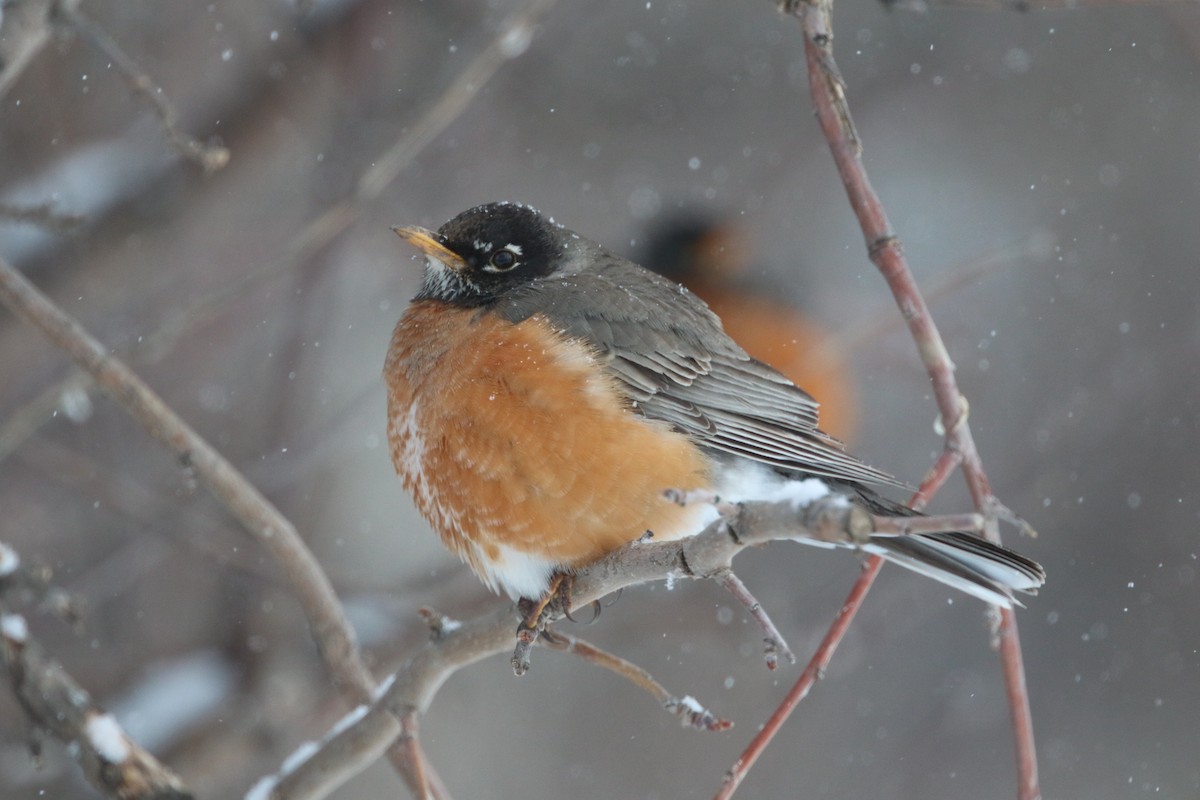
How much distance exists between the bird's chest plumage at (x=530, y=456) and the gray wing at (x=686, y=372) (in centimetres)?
9

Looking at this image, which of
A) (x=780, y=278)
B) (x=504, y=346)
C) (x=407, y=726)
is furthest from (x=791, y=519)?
(x=780, y=278)

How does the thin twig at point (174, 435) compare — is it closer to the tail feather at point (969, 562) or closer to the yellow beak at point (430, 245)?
the yellow beak at point (430, 245)

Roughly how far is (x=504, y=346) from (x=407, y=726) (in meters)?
1.09

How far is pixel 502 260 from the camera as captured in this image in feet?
12.7

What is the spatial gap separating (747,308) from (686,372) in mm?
2437

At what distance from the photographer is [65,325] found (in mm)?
3453

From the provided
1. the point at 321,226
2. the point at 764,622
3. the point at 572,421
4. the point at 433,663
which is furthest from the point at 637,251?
the point at 764,622

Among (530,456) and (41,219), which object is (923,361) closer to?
(530,456)

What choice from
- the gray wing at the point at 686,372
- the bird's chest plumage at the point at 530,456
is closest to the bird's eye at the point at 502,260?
the gray wing at the point at 686,372

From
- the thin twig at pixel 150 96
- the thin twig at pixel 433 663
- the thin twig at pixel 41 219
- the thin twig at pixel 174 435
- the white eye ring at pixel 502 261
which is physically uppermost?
the white eye ring at pixel 502 261

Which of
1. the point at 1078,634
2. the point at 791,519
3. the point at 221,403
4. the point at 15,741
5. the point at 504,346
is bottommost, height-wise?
the point at 15,741

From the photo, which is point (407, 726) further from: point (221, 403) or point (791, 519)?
point (221, 403)

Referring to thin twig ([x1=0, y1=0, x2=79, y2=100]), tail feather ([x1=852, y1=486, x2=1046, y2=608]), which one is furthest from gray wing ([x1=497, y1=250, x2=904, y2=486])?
thin twig ([x1=0, y1=0, x2=79, y2=100])

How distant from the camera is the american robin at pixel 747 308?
5621mm
